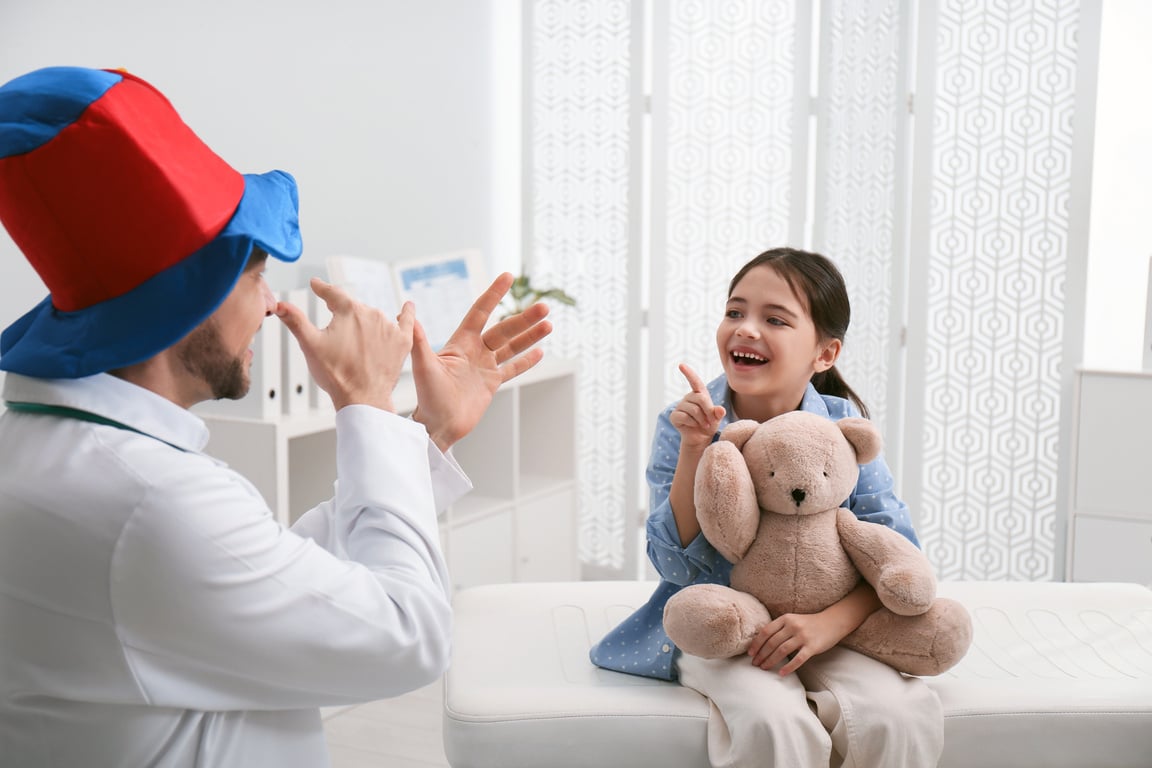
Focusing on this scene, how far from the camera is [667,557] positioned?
170 centimetres

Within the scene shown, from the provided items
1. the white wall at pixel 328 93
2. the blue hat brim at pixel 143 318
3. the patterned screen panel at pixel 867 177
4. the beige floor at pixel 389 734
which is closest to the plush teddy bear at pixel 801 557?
the blue hat brim at pixel 143 318

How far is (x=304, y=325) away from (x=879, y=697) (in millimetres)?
956

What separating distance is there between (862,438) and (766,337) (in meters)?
0.24

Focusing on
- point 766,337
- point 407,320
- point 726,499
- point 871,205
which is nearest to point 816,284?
point 766,337

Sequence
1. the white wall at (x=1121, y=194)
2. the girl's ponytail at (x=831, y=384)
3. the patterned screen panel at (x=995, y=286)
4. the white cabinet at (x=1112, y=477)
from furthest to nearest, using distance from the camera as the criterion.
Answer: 1. the white wall at (x=1121, y=194)
2. the patterned screen panel at (x=995, y=286)
3. the white cabinet at (x=1112, y=477)
4. the girl's ponytail at (x=831, y=384)

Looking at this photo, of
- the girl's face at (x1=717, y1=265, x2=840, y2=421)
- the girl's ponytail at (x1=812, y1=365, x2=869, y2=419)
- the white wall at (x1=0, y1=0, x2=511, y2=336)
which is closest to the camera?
the girl's face at (x1=717, y1=265, x2=840, y2=421)

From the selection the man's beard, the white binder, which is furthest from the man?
the white binder

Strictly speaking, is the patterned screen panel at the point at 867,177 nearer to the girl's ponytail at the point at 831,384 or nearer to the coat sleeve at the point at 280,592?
the girl's ponytail at the point at 831,384

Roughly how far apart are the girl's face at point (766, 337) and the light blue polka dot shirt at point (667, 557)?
0.28 ft

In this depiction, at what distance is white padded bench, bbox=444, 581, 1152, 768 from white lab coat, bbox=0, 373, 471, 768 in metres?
0.60

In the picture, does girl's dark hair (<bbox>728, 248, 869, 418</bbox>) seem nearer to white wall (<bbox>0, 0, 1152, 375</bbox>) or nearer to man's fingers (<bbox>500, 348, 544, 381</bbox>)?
man's fingers (<bbox>500, 348, 544, 381</bbox>)

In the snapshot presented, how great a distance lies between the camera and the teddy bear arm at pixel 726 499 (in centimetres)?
157

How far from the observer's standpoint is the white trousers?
1466 millimetres

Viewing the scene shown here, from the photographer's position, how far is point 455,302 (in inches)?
120
